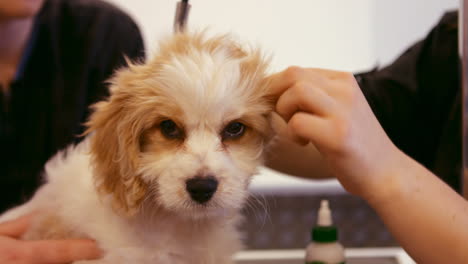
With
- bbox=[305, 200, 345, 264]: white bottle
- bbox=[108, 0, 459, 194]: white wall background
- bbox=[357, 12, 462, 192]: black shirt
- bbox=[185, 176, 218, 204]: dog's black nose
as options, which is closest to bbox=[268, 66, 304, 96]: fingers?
bbox=[108, 0, 459, 194]: white wall background

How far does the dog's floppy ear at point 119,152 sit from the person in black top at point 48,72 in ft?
1.83

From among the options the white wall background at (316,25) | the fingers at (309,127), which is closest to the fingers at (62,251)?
the white wall background at (316,25)

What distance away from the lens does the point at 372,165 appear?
0.82 metres

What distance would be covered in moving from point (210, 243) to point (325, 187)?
94 cm

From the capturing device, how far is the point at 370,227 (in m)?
1.83

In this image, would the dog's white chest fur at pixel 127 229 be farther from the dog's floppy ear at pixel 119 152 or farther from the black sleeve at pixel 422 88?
the black sleeve at pixel 422 88

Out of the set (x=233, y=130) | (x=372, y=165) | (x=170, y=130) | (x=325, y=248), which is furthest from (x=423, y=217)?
Answer: (x=170, y=130)

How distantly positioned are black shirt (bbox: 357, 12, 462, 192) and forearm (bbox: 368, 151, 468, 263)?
42 centimetres

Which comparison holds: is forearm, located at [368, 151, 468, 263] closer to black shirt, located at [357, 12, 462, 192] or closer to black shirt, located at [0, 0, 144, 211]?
black shirt, located at [357, 12, 462, 192]

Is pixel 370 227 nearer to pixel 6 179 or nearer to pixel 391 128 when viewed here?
pixel 391 128

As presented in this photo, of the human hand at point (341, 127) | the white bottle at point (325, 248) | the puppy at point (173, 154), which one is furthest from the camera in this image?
the white bottle at point (325, 248)

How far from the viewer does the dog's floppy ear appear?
0.95 metres

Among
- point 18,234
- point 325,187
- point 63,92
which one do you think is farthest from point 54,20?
point 325,187

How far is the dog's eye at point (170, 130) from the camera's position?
93cm
